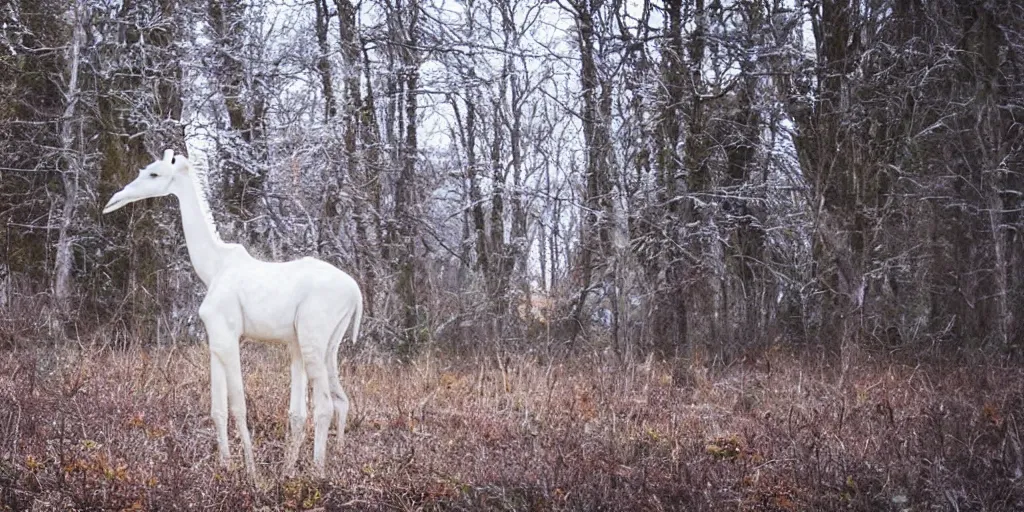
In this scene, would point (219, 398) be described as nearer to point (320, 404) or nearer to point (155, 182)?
point (320, 404)

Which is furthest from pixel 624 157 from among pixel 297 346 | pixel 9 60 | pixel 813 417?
pixel 9 60

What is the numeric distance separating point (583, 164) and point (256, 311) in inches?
356

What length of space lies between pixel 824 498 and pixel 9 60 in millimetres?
13611

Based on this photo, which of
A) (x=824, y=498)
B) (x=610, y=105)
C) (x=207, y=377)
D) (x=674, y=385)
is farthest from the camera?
(x=610, y=105)

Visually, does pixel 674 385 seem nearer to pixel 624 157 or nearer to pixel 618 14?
pixel 624 157

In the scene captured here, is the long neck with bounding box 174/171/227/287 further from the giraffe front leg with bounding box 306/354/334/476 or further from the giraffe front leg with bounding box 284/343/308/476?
the giraffe front leg with bounding box 306/354/334/476

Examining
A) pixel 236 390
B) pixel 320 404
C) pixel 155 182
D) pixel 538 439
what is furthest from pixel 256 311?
pixel 538 439

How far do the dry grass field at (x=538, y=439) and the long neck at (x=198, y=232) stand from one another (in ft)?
3.87

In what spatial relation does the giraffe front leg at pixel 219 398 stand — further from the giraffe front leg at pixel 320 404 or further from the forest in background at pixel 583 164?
the forest in background at pixel 583 164

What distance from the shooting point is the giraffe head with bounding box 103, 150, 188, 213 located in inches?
224

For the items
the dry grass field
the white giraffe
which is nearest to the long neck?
the white giraffe

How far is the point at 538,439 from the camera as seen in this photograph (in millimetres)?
6293

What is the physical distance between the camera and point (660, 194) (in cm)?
1277

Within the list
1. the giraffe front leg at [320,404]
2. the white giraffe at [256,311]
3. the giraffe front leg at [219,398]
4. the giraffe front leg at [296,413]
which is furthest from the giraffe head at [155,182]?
the giraffe front leg at [320,404]
